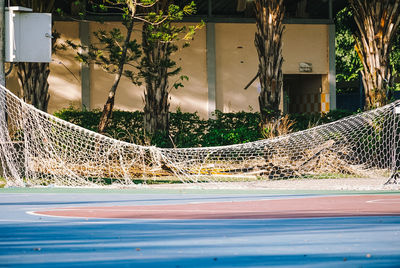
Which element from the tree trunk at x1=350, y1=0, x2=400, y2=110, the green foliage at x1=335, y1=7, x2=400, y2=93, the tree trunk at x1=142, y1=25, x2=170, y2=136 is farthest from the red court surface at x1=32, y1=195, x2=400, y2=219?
the green foliage at x1=335, y1=7, x2=400, y2=93

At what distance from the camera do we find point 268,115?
53.0ft

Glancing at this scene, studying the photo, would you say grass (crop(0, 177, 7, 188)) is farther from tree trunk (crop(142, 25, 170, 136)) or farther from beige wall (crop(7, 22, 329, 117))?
beige wall (crop(7, 22, 329, 117))

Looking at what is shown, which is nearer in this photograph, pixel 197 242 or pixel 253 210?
pixel 197 242

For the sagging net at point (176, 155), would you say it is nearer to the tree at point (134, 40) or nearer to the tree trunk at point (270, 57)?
the tree trunk at point (270, 57)

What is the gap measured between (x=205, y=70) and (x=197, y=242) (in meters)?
16.9

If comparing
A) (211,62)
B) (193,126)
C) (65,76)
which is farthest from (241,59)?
(193,126)

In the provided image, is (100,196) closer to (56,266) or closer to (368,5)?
(56,266)

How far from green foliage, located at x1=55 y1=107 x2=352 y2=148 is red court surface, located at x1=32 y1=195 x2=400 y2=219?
6.15 meters

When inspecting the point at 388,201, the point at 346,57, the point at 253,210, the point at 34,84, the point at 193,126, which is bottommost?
the point at 388,201

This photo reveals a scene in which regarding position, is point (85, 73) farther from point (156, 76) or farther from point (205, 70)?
point (156, 76)

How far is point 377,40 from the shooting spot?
55.7 feet

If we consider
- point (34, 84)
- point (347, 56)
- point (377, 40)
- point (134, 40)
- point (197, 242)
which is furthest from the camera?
point (347, 56)

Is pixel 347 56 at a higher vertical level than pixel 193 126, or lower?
higher

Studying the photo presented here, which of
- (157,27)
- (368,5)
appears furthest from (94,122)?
(368,5)
